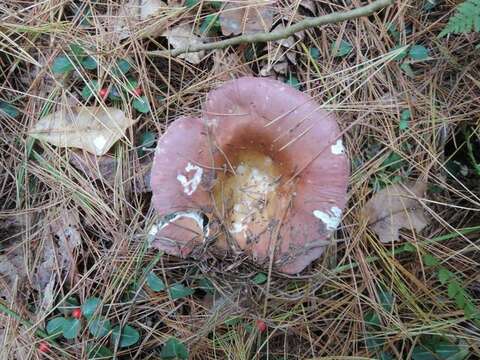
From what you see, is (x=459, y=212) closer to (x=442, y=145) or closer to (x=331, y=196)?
(x=442, y=145)

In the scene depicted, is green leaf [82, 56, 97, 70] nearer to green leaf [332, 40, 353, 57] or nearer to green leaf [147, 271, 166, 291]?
green leaf [147, 271, 166, 291]

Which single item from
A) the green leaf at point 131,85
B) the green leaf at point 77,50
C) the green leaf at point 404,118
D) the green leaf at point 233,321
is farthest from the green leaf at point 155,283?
the green leaf at point 404,118

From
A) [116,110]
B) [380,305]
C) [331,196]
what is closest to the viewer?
[331,196]

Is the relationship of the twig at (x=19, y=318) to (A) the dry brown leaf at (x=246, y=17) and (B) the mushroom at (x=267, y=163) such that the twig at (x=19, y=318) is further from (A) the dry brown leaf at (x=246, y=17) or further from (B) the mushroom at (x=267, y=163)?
(A) the dry brown leaf at (x=246, y=17)

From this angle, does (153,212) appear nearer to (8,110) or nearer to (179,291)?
(179,291)

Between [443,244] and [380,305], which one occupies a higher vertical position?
[443,244]

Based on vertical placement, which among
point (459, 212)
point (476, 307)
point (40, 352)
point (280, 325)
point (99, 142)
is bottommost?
point (40, 352)

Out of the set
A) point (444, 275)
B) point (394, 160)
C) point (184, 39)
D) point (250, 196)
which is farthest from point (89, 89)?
point (444, 275)

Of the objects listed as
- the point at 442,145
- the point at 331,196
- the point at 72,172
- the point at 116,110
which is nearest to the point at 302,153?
the point at 331,196
